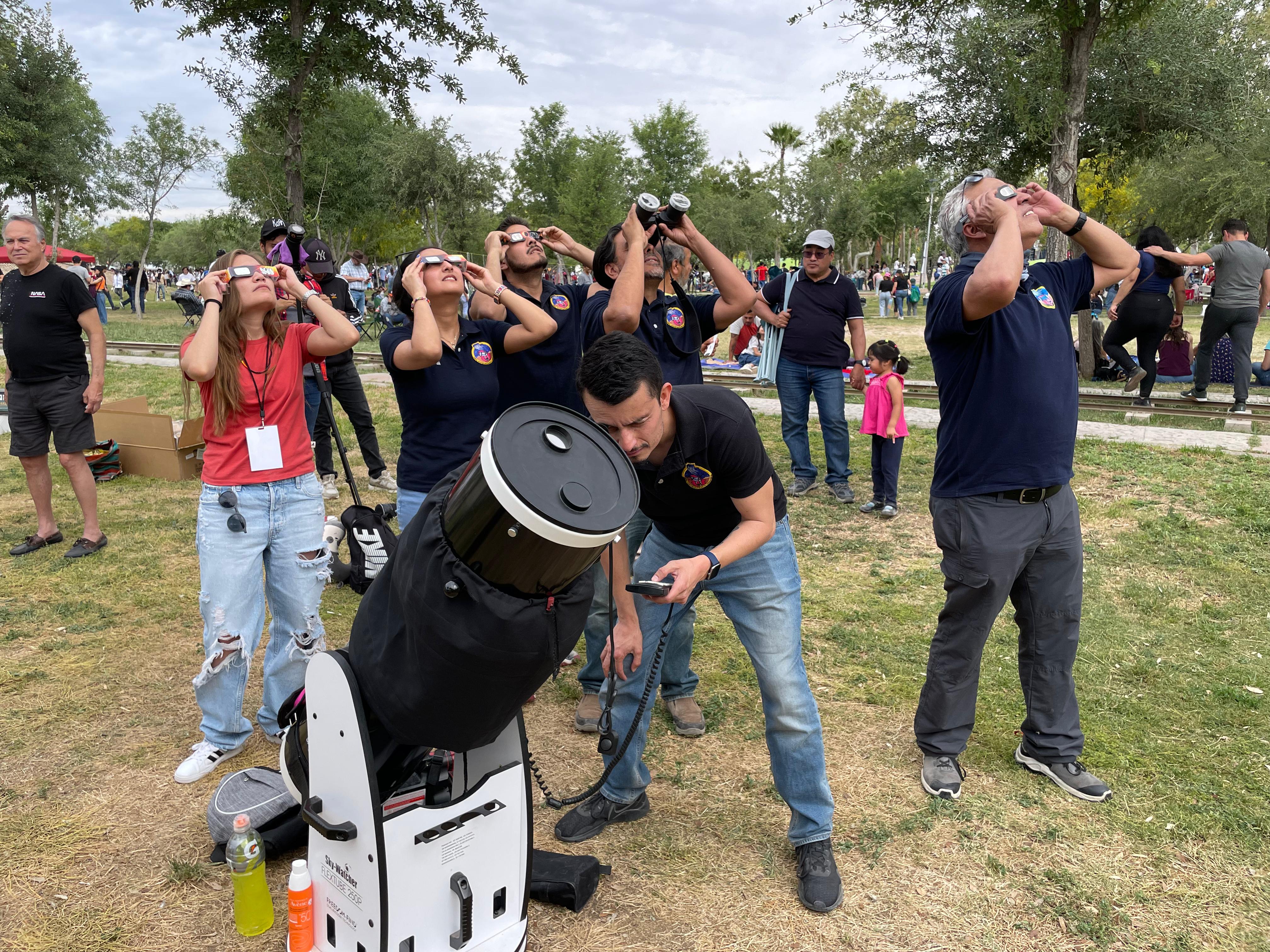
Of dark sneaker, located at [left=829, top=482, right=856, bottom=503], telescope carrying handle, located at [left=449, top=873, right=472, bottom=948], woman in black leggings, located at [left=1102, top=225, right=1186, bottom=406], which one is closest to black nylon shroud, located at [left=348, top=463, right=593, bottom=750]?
telescope carrying handle, located at [left=449, top=873, right=472, bottom=948]

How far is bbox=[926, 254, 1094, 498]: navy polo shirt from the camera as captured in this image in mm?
3207

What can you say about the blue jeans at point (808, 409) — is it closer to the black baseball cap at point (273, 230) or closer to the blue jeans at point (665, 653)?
the blue jeans at point (665, 653)

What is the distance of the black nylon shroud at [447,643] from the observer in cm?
191

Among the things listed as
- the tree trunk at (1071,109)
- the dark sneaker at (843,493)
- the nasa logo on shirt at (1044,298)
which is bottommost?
the dark sneaker at (843,493)

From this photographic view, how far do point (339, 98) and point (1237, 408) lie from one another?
2718 cm

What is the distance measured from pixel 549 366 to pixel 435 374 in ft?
2.45

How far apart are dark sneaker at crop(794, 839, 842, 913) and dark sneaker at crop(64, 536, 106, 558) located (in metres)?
5.52

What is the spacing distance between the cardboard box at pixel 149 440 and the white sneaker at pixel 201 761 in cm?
519

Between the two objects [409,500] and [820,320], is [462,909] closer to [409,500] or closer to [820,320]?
[409,500]

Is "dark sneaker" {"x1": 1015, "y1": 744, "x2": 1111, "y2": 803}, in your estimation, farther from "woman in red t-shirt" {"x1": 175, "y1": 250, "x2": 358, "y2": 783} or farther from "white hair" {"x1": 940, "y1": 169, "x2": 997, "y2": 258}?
"woman in red t-shirt" {"x1": 175, "y1": 250, "x2": 358, "y2": 783}

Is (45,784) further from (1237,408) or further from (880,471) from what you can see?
(1237,408)

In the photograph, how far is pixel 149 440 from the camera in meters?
8.23

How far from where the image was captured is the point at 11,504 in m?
7.57

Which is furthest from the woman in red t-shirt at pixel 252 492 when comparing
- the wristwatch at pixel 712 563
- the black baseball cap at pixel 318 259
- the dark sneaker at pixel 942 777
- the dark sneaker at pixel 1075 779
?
the black baseball cap at pixel 318 259
